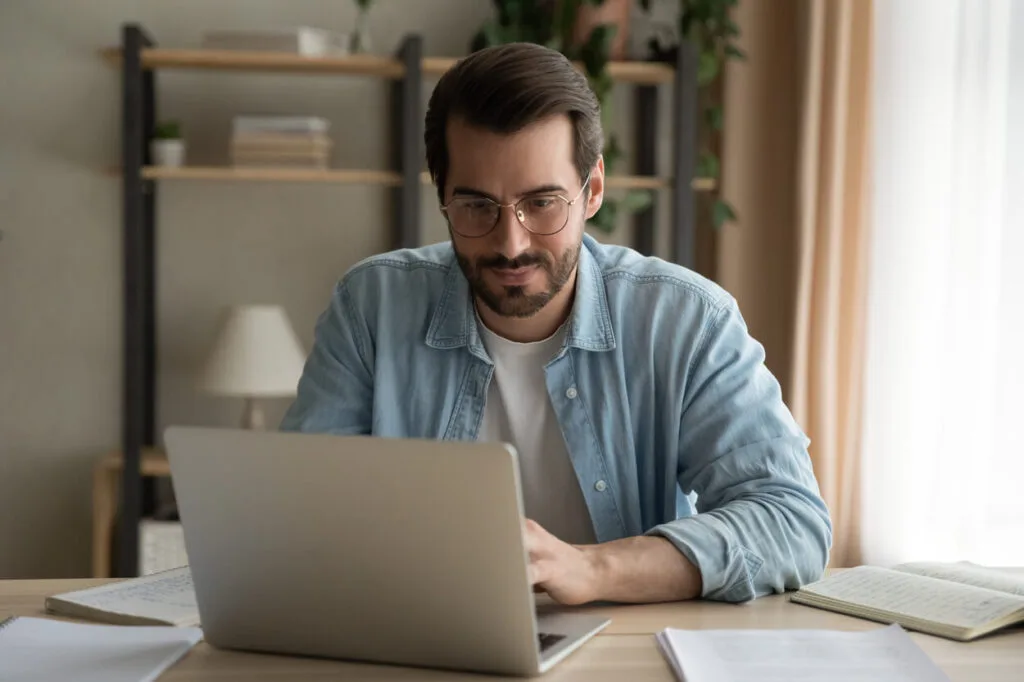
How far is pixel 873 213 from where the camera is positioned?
2.92 meters

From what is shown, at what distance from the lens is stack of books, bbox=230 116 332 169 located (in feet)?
10.1

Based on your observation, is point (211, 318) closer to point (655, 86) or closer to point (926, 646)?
point (655, 86)

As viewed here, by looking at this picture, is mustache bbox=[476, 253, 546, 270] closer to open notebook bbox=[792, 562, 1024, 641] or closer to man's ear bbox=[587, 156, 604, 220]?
man's ear bbox=[587, 156, 604, 220]

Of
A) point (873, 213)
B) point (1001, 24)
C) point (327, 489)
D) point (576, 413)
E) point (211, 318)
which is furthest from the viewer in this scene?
point (211, 318)

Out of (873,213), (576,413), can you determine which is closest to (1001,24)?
(873,213)

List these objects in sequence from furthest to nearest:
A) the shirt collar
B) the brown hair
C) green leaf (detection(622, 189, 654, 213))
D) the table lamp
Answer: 1. green leaf (detection(622, 189, 654, 213))
2. the table lamp
3. the shirt collar
4. the brown hair

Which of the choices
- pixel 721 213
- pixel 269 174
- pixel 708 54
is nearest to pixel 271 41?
pixel 269 174

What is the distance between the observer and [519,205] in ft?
5.10

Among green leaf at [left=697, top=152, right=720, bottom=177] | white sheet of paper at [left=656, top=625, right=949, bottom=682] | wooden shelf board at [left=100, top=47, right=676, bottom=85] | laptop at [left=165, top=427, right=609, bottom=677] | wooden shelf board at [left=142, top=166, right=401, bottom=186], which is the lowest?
white sheet of paper at [left=656, top=625, right=949, bottom=682]

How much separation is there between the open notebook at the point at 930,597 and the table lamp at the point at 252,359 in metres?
1.86

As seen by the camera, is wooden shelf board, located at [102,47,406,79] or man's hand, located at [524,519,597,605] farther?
wooden shelf board, located at [102,47,406,79]

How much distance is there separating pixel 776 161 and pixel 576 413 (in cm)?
192

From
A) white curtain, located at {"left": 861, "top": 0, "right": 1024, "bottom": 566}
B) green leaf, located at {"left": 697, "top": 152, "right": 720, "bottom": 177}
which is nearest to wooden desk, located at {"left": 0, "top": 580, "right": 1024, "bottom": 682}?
white curtain, located at {"left": 861, "top": 0, "right": 1024, "bottom": 566}

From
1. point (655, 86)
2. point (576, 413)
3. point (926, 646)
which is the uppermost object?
point (655, 86)
